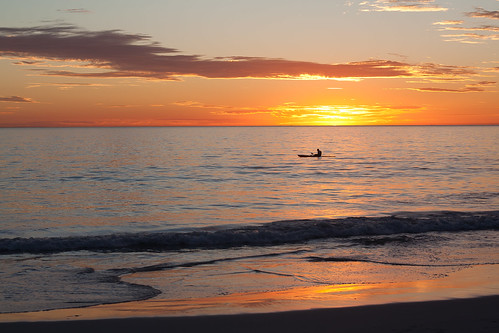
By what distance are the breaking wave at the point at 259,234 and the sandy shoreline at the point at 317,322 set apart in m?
8.00

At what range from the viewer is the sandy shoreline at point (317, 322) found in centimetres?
838

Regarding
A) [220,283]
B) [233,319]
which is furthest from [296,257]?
[233,319]

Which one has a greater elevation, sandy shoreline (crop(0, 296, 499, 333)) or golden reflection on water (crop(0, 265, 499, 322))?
sandy shoreline (crop(0, 296, 499, 333))

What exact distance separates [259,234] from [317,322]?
33.2 ft

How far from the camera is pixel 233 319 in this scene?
881cm

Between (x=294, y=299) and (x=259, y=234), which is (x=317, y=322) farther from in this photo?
(x=259, y=234)

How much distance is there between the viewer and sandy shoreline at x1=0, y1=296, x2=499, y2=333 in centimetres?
838

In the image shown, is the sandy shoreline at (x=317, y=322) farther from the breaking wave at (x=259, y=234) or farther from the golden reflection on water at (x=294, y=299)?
the breaking wave at (x=259, y=234)

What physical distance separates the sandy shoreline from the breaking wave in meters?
8.00

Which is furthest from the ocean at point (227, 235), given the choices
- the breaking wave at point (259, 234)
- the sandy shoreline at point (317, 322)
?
the sandy shoreline at point (317, 322)

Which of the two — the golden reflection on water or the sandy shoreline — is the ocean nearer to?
the golden reflection on water

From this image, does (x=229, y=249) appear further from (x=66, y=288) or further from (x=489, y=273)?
(x=489, y=273)

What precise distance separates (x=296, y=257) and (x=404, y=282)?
3940 millimetres

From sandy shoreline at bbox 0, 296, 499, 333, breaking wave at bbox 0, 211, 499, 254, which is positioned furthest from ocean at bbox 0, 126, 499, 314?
sandy shoreline at bbox 0, 296, 499, 333
